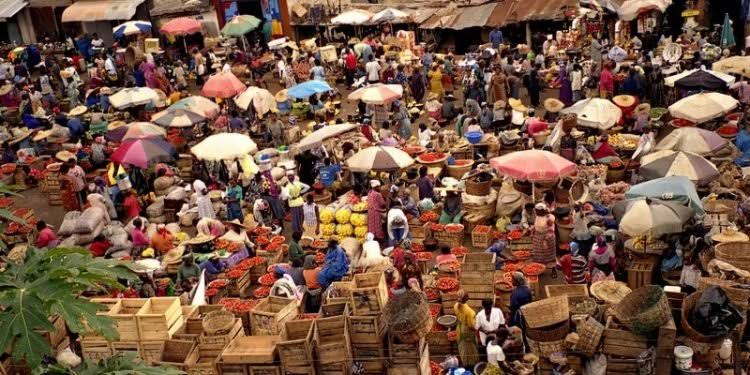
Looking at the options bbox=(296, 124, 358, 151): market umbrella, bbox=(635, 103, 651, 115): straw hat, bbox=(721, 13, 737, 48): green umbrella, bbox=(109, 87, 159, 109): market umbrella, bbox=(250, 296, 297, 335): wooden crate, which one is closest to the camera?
bbox=(250, 296, 297, 335): wooden crate

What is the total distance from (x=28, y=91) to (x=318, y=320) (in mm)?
18573

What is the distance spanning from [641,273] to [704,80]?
7.18m

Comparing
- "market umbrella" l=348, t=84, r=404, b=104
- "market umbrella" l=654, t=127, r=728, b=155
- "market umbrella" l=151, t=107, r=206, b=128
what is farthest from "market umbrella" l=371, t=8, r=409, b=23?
"market umbrella" l=654, t=127, r=728, b=155

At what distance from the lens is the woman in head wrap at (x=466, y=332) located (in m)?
10.3

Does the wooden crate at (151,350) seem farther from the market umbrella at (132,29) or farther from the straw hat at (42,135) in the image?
the market umbrella at (132,29)

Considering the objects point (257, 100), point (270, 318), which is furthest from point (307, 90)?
point (270, 318)

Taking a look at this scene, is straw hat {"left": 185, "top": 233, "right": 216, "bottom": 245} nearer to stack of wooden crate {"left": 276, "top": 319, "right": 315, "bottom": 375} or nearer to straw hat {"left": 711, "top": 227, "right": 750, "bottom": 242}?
stack of wooden crate {"left": 276, "top": 319, "right": 315, "bottom": 375}

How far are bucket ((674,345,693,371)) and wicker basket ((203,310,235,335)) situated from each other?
5.52 meters

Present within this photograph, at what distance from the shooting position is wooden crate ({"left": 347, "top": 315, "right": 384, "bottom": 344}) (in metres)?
9.79

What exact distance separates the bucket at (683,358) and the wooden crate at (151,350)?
649cm

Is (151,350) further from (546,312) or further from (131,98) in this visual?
(131,98)

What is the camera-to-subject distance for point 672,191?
473 inches

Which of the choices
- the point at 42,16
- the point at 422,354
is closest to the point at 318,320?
the point at 422,354

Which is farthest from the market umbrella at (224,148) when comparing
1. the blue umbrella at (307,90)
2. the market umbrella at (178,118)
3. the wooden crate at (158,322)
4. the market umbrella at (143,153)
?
the wooden crate at (158,322)
